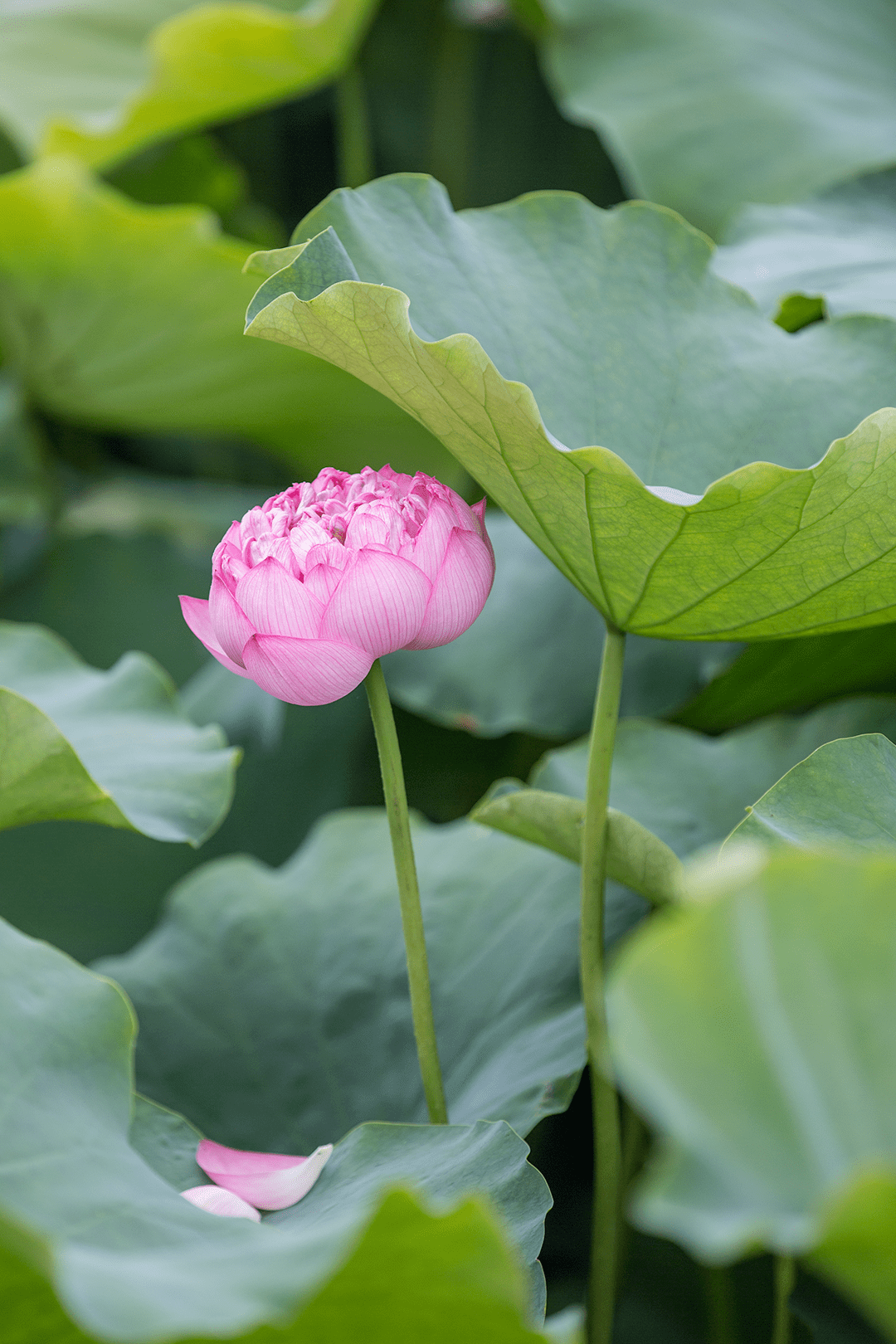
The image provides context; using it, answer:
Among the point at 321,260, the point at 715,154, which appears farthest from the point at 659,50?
the point at 321,260

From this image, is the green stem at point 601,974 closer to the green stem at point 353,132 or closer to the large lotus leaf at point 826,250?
the large lotus leaf at point 826,250

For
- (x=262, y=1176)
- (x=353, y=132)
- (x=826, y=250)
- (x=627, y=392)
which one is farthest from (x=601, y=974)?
(x=353, y=132)

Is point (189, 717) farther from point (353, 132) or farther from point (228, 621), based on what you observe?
point (353, 132)

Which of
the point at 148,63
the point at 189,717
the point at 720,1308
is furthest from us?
the point at 148,63

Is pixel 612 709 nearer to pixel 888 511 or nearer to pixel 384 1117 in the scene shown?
pixel 888 511

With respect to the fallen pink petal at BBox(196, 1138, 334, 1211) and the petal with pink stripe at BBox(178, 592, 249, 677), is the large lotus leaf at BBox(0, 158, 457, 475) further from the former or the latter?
the fallen pink petal at BBox(196, 1138, 334, 1211)

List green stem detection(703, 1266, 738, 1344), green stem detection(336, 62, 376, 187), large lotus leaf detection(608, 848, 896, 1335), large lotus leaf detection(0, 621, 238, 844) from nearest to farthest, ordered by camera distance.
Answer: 1. large lotus leaf detection(608, 848, 896, 1335)
2. large lotus leaf detection(0, 621, 238, 844)
3. green stem detection(703, 1266, 738, 1344)
4. green stem detection(336, 62, 376, 187)

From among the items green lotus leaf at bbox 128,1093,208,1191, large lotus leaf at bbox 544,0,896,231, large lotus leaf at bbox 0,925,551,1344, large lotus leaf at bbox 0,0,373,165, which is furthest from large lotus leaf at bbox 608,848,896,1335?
large lotus leaf at bbox 0,0,373,165
